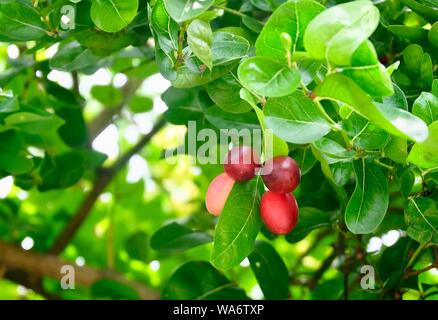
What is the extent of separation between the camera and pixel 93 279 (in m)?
1.74

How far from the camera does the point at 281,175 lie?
992 mm

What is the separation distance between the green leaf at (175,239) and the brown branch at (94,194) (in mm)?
469

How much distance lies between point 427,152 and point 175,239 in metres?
0.70

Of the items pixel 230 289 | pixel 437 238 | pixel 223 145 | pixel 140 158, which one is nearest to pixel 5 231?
pixel 140 158

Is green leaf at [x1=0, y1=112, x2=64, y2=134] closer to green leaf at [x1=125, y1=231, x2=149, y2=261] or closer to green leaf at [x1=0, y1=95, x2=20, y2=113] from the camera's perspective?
green leaf at [x1=0, y1=95, x2=20, y2=113]

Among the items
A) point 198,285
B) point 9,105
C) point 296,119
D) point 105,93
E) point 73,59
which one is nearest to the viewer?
point 296,119

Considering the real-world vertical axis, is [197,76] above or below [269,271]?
above

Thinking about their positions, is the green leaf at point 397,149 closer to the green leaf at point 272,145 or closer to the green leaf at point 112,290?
the green leaf at point 272,145

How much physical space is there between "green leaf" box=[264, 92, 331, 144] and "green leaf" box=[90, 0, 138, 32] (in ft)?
0.88

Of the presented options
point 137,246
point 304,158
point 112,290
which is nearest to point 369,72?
point 304,158

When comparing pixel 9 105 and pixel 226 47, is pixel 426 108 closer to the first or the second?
pixel 226 47

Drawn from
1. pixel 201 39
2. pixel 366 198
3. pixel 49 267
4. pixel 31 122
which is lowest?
pixel 49 267

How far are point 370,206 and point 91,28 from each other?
0.51 meters

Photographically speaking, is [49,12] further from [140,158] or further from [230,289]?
[140,158]
